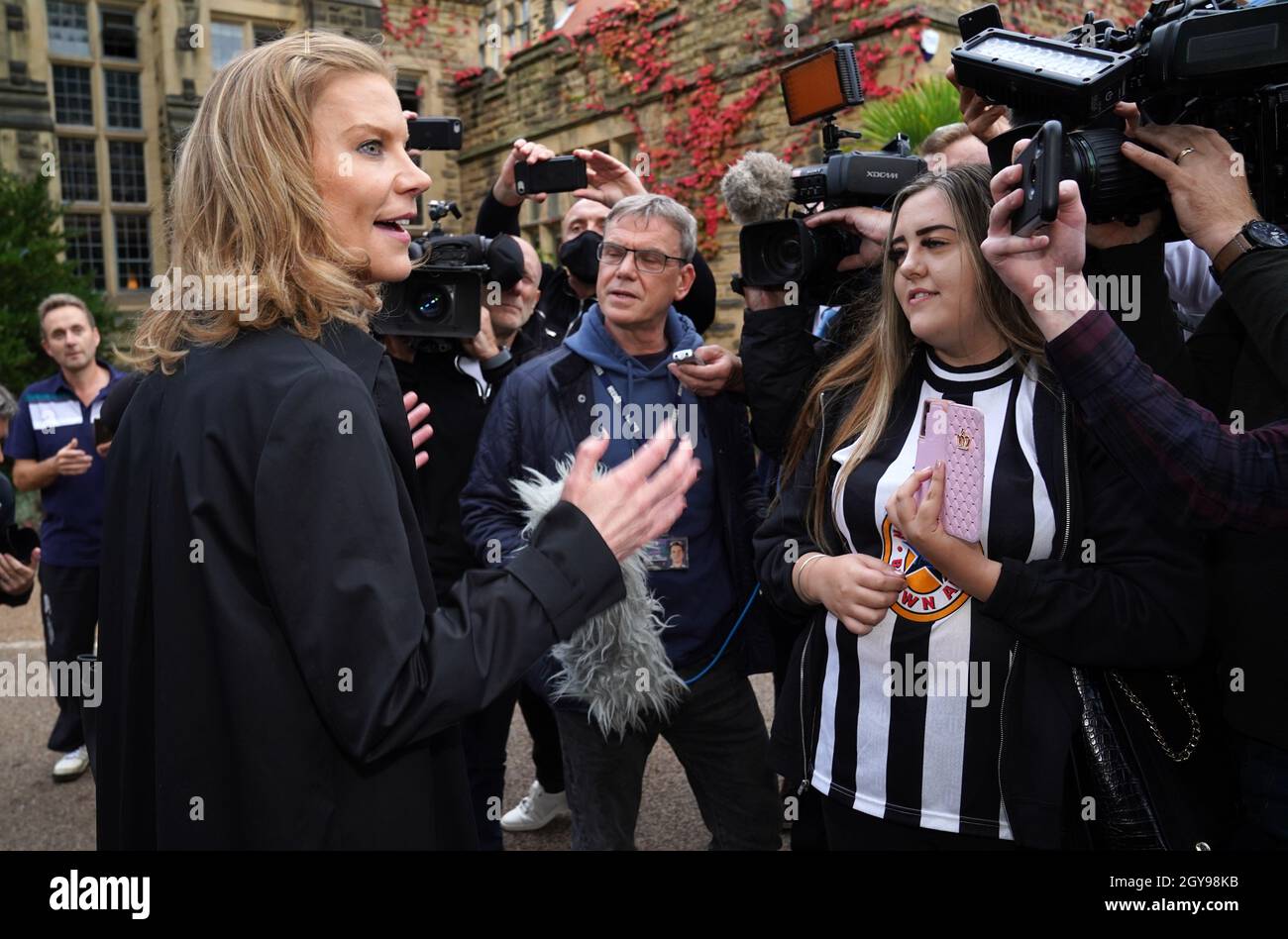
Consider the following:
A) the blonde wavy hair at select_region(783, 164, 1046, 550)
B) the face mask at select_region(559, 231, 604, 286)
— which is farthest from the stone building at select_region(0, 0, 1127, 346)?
the blonde wavy hair at select_region(783, 164, 1046, 550)

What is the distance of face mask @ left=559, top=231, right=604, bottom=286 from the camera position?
Result: 13.9 ft

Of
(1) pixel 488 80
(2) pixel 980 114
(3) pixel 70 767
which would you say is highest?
(1) pixel 488 80

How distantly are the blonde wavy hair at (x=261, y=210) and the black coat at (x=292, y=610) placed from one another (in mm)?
52

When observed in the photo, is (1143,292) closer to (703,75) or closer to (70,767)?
(70,767)

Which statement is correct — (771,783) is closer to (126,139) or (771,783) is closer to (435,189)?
(435,189)

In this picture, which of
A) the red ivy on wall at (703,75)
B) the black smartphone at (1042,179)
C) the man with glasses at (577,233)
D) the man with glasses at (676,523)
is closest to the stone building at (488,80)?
the red ivy on wall at (703,75)

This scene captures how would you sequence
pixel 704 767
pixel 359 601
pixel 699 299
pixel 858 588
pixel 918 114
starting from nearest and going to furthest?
pixel 359 601 < pixel 858 588 < pixel 704 767 < pixel 699 299 < pixel 918 114

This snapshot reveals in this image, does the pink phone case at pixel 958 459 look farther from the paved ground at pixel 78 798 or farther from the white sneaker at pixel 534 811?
the white sneaker at pixel 534 811

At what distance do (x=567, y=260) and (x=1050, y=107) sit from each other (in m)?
2.62

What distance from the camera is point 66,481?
5.14 m

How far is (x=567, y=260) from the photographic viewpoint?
429 centimetres

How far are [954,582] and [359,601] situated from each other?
3.96 ft

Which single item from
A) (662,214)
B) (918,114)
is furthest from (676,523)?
(918,114)

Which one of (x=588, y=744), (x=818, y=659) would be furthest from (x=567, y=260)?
(x=818, y=659)
